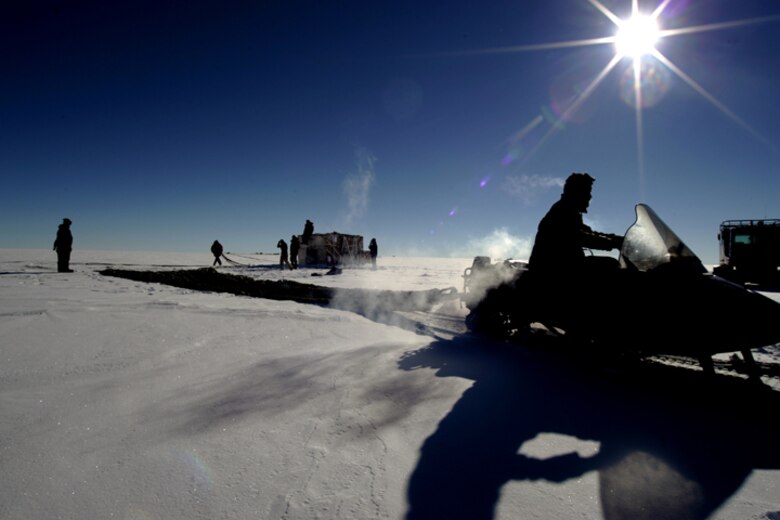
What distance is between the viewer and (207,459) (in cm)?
182

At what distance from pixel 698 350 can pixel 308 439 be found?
2.94 m

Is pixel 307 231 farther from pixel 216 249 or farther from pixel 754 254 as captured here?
pixel 754 254

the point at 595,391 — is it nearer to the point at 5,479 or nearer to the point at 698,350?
the point at 698,350

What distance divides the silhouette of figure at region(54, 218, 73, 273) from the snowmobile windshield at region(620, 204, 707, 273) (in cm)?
1861

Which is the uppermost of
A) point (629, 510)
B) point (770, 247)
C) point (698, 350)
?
point (770, 247)

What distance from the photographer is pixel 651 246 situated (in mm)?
3311

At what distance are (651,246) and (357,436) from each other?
10.1 feet

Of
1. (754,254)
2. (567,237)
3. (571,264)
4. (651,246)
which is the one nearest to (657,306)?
(651,246)

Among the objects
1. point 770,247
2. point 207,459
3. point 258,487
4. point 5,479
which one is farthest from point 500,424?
point 770,247

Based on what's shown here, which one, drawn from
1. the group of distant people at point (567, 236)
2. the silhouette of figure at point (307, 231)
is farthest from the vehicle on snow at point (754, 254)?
the silhouette of figure at point (307, 231)

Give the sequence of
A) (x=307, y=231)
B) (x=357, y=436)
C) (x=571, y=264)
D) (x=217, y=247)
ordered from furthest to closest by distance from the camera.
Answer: (x=307, y=231), (x=217, y=247), (x=571, y=264), (x=357, y=436)

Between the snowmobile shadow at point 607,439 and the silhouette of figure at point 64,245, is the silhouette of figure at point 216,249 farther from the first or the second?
the snowmobile shadow at point 607,439

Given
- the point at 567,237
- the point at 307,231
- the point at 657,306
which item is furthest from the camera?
the point at 307,231

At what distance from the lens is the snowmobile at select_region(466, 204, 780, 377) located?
8.58 ft
